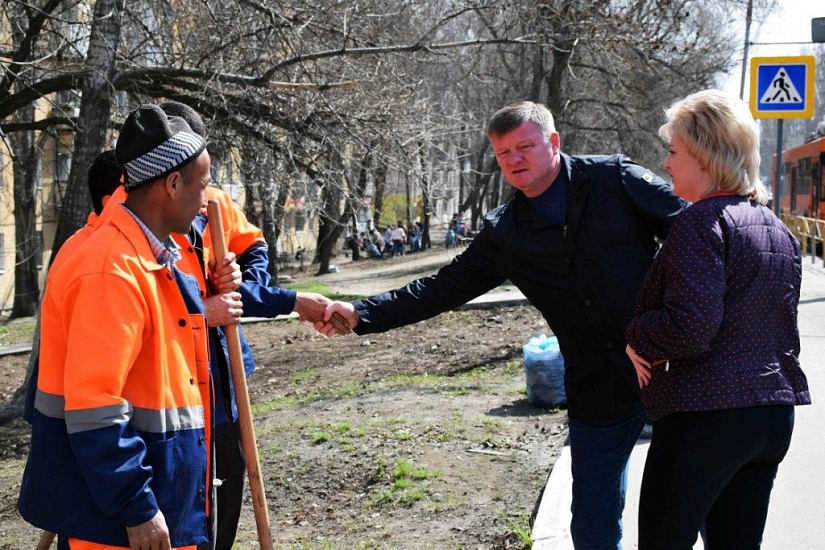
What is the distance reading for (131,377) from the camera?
2684 mm

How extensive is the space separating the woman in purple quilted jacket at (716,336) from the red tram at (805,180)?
71.3 ft

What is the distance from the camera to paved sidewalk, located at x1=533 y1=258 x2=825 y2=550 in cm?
463

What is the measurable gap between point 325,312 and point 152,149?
180cm

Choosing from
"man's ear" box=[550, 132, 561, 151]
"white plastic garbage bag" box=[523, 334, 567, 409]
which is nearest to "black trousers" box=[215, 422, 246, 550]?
"man's ear" box=[550, 132, 561, 151]

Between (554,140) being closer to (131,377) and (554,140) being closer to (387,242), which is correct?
(131,377)

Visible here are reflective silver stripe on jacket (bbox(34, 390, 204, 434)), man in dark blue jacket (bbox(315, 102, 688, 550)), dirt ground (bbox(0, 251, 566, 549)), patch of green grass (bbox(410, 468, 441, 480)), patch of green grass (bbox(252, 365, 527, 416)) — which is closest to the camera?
reflective silver stripe on jacket (bbox(34, 390, 204, 434))

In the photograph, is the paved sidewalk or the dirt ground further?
the dirt ground

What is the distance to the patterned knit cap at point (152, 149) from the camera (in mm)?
2854

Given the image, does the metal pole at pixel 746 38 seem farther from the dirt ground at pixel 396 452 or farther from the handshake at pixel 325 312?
the handshake at pixel 325 312

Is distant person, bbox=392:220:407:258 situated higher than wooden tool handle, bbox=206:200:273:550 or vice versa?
wooden tool handle, bbox=206:200:273:550

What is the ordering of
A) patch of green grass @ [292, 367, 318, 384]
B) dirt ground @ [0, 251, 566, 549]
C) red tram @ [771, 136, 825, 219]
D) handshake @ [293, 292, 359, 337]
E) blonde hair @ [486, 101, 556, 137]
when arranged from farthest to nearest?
red tram @ [771, 136, 825, 219] < patch of green grass @ [292, 367, 318, 384] < dirt ground @ [0, 251, 566, 549] < handshake @ [293, 292, 359, 337] < blonde hair @ [486, 101, 556, 137]

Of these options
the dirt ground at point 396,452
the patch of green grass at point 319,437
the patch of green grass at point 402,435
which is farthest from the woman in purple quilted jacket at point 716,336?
the patch of green grass at point 319,437

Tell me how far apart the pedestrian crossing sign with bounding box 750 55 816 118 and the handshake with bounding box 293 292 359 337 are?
906 cm

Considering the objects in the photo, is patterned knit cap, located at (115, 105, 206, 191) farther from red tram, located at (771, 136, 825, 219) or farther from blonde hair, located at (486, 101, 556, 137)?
red tram, located at (771, 136, 825, 219)
